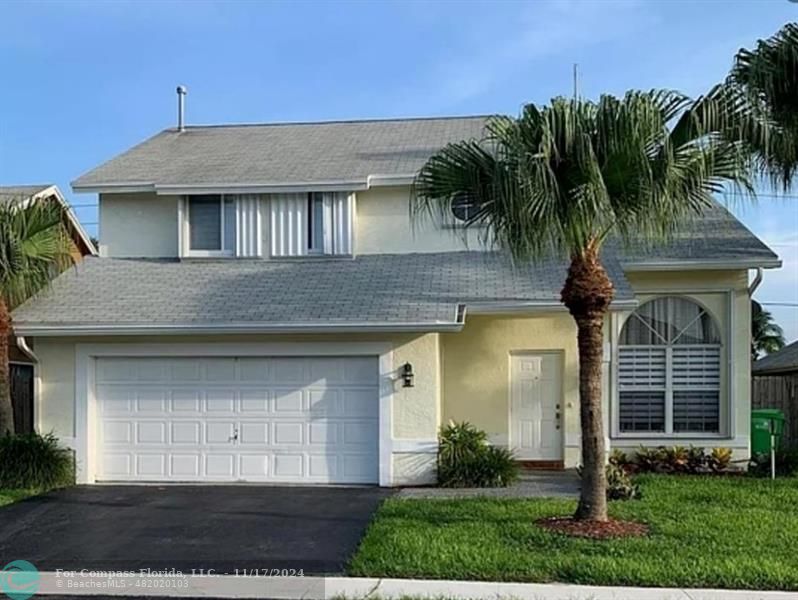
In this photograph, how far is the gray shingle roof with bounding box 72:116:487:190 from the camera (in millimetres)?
16875

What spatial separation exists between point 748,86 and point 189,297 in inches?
373

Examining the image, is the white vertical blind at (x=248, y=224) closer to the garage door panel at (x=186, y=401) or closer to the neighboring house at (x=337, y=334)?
the neighboring house at (x=337, y=334)

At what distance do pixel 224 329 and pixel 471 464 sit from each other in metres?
4.44

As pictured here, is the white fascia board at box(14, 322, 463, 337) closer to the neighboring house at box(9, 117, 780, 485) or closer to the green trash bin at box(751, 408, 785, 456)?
the neighboring house at box(9, 117, 780, 485)

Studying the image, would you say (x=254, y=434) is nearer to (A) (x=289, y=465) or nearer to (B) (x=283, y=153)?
(A) (x=289, y=465)

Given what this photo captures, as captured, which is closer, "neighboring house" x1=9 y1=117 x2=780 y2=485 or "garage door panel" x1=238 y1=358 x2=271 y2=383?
"neighboring house" x1=9 y1=117 x2=780 y2=485

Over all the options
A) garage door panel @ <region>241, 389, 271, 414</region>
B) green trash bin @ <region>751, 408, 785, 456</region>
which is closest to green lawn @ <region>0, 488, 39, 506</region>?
garage door panel @ <region>241, 389, 271, 414</region>

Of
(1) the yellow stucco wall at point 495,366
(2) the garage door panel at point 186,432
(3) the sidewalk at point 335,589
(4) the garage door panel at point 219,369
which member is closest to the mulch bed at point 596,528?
(3) the sidewalk at point 335,589

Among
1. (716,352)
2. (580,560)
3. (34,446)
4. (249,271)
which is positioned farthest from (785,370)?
(34,446)

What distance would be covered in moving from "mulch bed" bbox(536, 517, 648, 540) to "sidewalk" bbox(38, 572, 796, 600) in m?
1.56

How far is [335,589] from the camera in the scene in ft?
25.2

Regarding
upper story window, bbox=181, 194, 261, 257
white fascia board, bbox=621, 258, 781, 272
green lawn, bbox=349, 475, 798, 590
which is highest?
upper story window, bbox=181, 194, 261, 257

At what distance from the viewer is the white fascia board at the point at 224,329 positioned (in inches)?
506

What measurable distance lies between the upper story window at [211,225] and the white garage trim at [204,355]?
338cm
